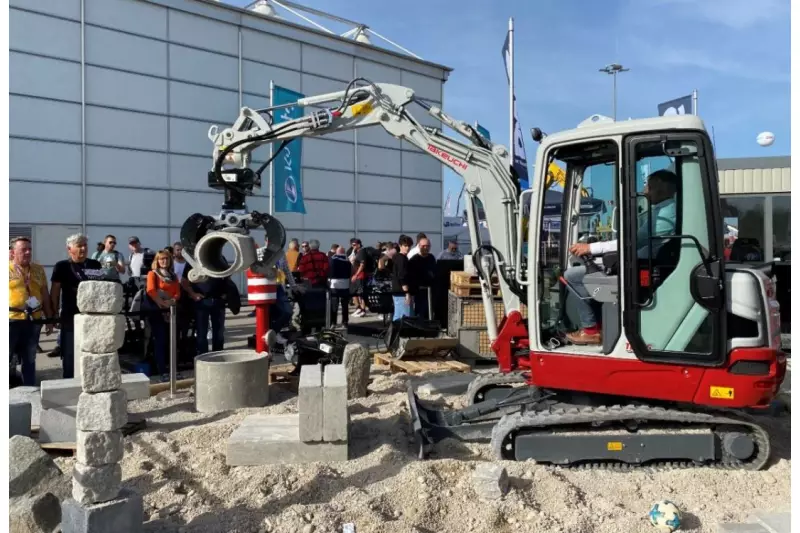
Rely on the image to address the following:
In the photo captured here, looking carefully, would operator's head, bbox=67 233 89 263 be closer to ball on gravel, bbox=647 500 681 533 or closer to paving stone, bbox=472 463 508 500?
paving stone, bbox=472 463 508 500

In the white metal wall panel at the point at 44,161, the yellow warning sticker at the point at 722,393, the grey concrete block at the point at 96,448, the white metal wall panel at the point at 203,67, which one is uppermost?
the white metal wall panel at the point at 203,67

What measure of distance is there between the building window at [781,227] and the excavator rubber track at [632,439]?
689 cm

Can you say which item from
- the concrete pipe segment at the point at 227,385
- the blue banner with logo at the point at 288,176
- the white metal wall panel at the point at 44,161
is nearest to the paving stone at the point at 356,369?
the concrete pipe segment at the point at 227,385

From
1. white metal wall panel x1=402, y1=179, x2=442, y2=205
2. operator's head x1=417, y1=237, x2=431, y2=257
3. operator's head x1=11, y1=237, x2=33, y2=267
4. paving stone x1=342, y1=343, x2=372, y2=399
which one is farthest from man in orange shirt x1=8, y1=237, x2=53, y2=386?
white metal wall panel x1=402, y1=179, x2=442, y2=205

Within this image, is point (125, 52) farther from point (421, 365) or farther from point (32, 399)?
point (32, 399)

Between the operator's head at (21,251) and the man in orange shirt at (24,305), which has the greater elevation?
the operator's head at (21,251)

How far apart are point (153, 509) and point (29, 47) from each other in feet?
49.3

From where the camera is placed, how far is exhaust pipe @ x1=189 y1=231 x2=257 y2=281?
6.09 meters

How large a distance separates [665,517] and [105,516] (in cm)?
321

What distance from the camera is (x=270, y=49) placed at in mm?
19188

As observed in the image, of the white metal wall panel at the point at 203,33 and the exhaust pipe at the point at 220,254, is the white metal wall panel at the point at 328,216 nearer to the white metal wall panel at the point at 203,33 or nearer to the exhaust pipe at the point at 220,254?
the white metal wall panel at the point at 203,33

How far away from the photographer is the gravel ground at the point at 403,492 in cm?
388

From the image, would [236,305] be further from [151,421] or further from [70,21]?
[70,21]

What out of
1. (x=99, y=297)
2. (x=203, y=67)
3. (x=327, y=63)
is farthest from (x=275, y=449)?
(x=327, y=63)
